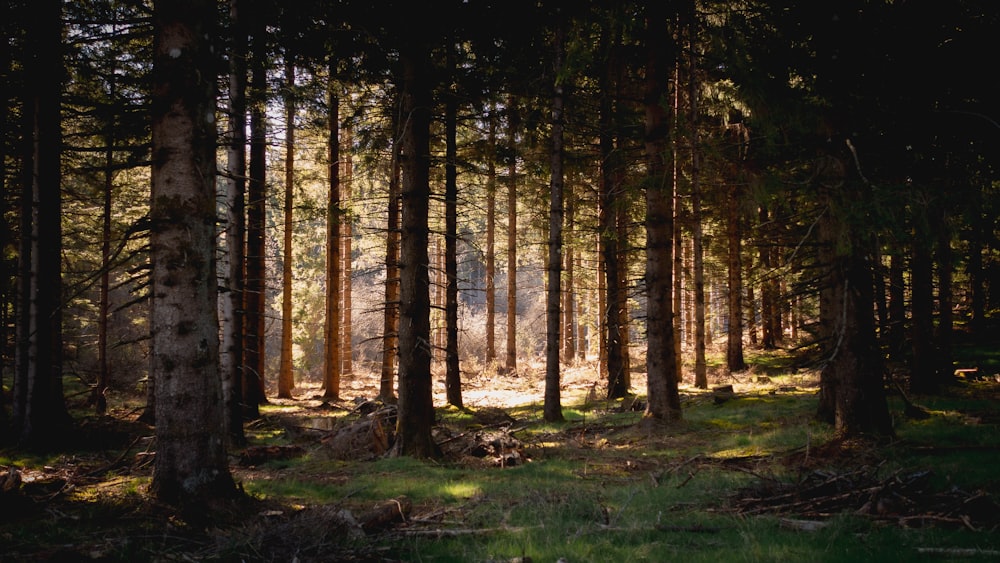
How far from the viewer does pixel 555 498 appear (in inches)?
249

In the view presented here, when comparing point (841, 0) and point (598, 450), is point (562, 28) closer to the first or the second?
point (841, 0)

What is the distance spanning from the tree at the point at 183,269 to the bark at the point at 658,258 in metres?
8.72

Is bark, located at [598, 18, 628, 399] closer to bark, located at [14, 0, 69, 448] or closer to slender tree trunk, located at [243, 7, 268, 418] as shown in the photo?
slender tree trunk, located at [243, 7, 268, 418]

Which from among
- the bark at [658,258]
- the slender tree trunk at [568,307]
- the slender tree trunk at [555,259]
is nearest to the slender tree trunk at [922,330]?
the bark at [658,258]

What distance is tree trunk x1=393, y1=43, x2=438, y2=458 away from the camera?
30.3ft

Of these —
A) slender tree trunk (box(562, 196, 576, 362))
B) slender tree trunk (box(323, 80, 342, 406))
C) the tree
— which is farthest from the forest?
slender tree trunk (box(562, 196, 576, 362))

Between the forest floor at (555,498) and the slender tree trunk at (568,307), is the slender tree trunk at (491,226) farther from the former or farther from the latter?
the forest floor at (555,498)

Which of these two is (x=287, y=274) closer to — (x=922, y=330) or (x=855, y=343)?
(x=855, y=343)

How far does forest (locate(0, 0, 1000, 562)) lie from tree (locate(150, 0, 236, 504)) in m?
0.03

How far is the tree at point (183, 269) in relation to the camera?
550 cm

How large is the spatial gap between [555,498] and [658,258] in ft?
22.7

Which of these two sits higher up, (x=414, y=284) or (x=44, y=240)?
(x=44, y=240)

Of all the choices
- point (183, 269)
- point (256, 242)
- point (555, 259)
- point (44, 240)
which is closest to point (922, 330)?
point (555, 259)

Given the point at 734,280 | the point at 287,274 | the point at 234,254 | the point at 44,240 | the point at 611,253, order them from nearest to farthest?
the point at 44,240
the point at 234,254
the point at 611,253
the point at 287,274
the point at 734,280
